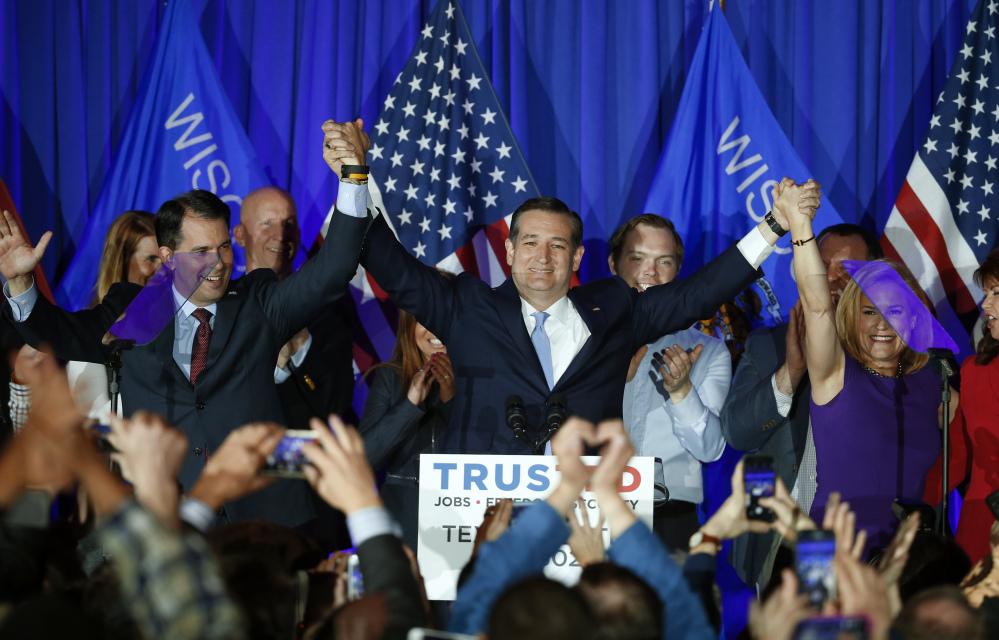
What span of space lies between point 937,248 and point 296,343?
9.87 ft

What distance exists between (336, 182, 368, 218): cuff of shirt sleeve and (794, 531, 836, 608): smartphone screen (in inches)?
68.2

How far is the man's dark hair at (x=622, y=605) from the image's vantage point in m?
1.58

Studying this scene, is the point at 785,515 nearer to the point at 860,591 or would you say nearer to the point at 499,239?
the point at 860,591

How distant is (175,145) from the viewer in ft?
16.2

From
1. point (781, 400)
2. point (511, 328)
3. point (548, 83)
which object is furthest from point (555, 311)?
point (548, 83)

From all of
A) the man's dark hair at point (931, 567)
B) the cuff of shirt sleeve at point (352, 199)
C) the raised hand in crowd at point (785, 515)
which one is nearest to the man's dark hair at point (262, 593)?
the raised hand in crowd at point (785, 515)

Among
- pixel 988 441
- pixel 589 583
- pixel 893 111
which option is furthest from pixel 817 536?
pixel 893 111

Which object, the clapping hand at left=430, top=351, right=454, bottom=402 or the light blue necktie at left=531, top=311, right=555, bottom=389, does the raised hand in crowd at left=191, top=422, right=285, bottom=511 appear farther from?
the clapping hand at left=430, top=351, right=454, bottom=402

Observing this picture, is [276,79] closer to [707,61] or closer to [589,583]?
[707,61]

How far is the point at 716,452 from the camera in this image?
355cm

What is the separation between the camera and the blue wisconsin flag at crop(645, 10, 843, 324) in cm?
477

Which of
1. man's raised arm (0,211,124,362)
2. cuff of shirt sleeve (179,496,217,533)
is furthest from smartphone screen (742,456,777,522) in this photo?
man's raised arm (0,211,124,362)

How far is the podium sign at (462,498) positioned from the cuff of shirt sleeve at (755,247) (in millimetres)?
1147

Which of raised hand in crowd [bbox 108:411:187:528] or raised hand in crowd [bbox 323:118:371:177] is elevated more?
raised hand in crowd [bbox 323:118:371:177]
